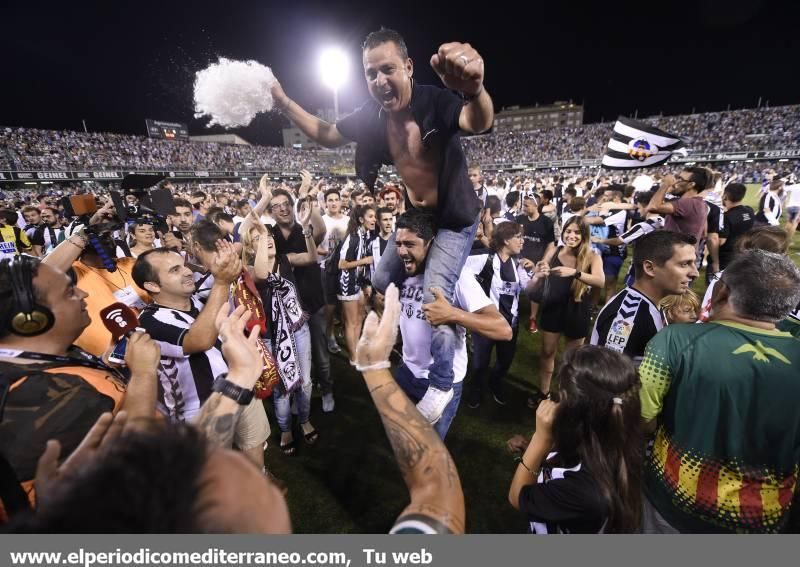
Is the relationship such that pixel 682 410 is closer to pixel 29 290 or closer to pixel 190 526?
pixel 190 526

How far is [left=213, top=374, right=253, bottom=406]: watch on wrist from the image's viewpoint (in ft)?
4.92

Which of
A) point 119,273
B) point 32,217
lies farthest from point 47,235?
point 119,273

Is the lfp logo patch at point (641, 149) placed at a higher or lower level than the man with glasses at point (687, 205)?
higher

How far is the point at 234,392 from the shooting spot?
152 cm

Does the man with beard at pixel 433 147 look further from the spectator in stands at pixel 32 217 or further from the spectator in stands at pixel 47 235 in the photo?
the spectator in stands at pixel 32 217

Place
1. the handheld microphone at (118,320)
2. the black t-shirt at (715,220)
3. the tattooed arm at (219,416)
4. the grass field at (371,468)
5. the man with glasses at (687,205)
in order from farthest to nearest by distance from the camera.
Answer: the black t-shirt at (715,220) < the man with glasses at (687,205) < the grass field at (371,468) < the handheld microphone at (118,320) < the tattooed arm at (219,416)

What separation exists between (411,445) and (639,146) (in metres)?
8.49

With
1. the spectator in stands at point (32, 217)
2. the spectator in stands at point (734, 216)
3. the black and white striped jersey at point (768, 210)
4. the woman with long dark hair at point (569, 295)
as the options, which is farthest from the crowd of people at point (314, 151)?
the spectator in stands at point (734, 216)

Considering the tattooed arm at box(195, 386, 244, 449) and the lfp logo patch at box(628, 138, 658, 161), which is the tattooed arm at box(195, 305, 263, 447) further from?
the lfp logo patch at box(628, 138, 658, 161)

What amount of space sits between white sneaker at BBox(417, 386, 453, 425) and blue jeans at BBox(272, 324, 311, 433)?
1.91m

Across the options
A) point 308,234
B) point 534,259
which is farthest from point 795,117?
point 308,234

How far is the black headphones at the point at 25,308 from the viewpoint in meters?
1.48

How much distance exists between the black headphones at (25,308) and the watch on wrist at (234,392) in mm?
822

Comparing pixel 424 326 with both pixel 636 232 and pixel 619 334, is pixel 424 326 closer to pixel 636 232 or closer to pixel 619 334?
pixel 619 334
